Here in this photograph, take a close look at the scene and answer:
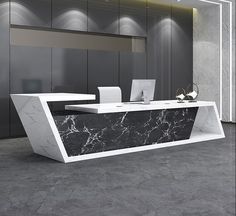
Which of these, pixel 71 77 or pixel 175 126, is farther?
pixel 71 77

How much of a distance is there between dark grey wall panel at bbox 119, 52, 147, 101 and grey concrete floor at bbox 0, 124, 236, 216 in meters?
2.83

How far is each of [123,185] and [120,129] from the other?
1.60 meters

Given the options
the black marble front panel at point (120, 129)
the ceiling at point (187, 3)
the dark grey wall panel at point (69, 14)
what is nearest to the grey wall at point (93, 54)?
the dark grey wall panel at point (69, 14)

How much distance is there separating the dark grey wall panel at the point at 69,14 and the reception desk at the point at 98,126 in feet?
7.96

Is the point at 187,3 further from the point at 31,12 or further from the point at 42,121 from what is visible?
the point at 42,121

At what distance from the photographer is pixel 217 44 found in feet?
28.2

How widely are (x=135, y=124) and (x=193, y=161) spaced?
1.09 meters

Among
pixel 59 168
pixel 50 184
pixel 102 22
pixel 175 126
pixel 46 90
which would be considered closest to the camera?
pixel 50 184

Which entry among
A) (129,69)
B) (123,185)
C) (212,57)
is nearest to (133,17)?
(129,69)

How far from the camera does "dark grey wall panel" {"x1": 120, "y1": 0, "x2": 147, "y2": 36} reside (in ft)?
25.0

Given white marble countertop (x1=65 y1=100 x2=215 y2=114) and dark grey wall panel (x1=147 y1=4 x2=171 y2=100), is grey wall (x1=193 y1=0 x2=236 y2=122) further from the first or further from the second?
white marble countertop (x1=65 y1=100 x2=215 y2=114)

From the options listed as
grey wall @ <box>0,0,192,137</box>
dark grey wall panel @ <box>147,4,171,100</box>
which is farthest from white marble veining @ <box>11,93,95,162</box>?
dark grey wall panel @ <box>147,4,171,100</box>

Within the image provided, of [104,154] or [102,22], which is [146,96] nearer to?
[104,154]

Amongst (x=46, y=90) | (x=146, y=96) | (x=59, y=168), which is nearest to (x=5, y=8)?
(x=46, y=90)
